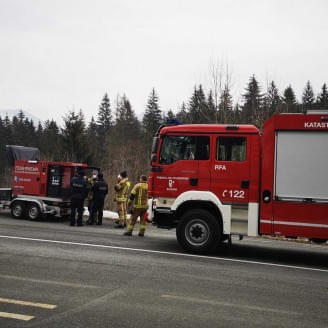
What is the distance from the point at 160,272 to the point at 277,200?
3039mm

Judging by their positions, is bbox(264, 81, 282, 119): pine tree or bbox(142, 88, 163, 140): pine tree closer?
bbox(264, 81, 282, 119): pine tree

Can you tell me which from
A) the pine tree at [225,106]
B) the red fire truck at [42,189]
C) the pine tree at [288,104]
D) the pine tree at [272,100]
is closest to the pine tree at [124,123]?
the pine tree at [288,104]

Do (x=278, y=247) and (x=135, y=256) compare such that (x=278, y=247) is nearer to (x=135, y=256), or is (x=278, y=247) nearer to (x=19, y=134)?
(x=135, y=256)

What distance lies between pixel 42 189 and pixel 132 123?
50.8 m

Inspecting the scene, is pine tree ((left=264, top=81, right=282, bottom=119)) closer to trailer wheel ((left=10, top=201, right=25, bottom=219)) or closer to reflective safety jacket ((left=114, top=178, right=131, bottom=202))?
reflective safety jacket ((left=114, top=178, right=131, bottom=202))

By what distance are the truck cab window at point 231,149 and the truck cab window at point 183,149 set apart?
269mm

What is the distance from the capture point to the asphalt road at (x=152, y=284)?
5027 mm

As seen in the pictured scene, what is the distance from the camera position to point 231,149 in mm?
9180

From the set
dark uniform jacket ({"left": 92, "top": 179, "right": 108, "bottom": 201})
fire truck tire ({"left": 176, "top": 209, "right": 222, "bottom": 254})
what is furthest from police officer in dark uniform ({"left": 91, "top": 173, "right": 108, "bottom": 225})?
fire truck tire ({"left": 176, "top": 209, "right": 222, "bottom": 254})

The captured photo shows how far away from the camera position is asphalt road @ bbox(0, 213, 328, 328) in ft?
16.5

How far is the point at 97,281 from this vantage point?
6586mm

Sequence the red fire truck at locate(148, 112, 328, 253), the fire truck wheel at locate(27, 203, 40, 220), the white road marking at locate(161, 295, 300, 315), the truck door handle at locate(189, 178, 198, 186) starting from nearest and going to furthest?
the white road marking at locate(161, 295, 300, 315) → the red fire truck at locate(148, 112, 328, 253) → the truck door handle at locate(189, 178, 198, 186) → the fire truck wheel at locate(27, 203, 40, 220)

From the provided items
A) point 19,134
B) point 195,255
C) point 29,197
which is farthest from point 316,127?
point 19,134

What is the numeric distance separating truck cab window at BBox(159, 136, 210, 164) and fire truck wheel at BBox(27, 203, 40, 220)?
277 inches
